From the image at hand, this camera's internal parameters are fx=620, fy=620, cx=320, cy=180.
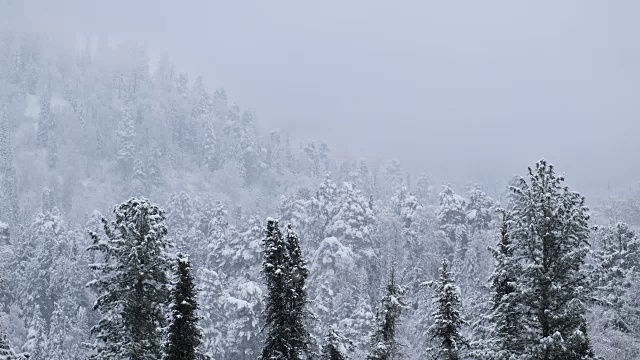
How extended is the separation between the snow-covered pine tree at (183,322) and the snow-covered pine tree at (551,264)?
1135 centimetres

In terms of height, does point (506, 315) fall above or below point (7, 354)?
above

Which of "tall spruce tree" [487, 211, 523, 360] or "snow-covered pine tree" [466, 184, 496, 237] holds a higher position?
"snow-covered pine tree" [466, 184, 496, 237]

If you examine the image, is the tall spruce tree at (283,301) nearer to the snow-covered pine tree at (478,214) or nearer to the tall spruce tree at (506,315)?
the tall spruce tree at (506,315)

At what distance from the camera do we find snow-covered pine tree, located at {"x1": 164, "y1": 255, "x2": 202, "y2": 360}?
20469mm

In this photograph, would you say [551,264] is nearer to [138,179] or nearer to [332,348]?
[332,348]

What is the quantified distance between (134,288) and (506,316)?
1364 centimetres

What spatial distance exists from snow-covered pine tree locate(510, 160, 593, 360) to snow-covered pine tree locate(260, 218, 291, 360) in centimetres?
878

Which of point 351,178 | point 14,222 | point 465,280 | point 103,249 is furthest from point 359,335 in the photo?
point 351,178

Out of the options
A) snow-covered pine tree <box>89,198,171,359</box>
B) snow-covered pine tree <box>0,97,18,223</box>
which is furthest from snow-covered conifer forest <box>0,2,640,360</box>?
snow-covered pine tree <box>0,97,18,223</box>

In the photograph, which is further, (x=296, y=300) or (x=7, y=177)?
(x=7, y=177)

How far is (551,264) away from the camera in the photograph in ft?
72.0

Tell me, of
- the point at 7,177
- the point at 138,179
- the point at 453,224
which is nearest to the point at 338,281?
the point at 453,224

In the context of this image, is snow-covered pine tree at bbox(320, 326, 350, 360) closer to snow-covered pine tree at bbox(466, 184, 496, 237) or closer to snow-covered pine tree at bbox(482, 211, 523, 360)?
snow-covered pine tree at bbox(482, 211, 523, 360)

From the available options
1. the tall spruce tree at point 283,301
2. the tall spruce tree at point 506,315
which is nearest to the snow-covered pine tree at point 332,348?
the tall spruce tree at point 283,301
